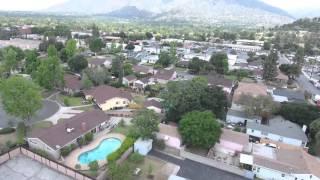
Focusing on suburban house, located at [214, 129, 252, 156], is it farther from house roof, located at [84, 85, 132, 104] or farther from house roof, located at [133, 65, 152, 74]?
house roof, located at [133, 65, 152, 74]

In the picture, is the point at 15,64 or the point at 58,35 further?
the point at 58,35

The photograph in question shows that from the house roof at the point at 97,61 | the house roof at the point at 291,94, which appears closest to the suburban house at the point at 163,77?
the house roof at the point at 97,61

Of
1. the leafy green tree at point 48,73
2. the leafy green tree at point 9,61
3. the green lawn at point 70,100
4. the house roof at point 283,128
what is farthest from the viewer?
the leafy green tree at point 9,61

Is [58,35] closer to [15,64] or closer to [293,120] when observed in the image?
[15,64]

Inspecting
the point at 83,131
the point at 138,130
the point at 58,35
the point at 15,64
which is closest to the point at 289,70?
the point at 138,130

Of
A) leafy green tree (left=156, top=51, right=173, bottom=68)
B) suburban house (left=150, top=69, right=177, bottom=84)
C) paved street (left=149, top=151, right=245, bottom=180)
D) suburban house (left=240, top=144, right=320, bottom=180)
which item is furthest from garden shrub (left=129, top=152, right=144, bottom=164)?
leafy green tree (left=156, top=51, right=173, bottom=68)

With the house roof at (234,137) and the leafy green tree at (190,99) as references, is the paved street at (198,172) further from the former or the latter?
the leafy green tree at (190,99)
